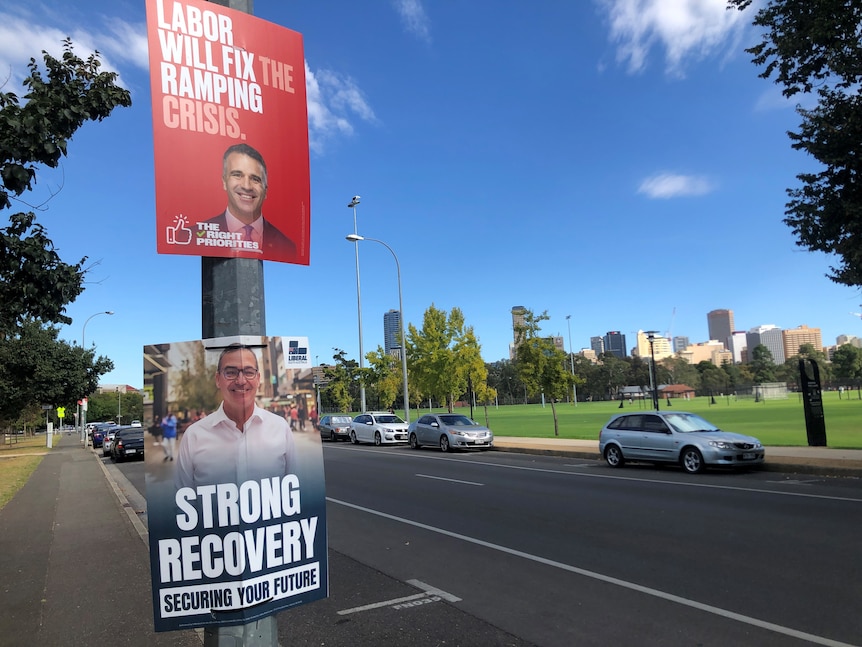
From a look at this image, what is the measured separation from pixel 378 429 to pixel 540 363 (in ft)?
28.5

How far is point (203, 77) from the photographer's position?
8.98 ft

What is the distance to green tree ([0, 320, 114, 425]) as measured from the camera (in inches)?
1353

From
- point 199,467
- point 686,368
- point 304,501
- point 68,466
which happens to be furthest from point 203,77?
point 686,368

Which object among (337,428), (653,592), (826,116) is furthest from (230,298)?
(337,428)

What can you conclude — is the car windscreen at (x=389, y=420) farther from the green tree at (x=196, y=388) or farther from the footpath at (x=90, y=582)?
the green tree at (x=196, y=388)

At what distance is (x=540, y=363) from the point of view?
90.9ft

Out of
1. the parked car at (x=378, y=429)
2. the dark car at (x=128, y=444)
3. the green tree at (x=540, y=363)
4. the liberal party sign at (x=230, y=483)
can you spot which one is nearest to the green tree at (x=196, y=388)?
the liberal party sign at (x=230, y=483)

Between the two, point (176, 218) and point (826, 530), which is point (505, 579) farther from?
point (176, 218)

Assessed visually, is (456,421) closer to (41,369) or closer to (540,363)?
(540,363)

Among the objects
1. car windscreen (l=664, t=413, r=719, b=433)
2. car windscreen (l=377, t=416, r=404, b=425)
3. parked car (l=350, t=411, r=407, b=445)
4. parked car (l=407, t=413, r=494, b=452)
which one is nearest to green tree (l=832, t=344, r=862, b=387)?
car windscreen (l=377, t=416, r=404, b=425)

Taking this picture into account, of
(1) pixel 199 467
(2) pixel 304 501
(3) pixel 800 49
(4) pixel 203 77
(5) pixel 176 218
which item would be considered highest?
(3) pixel 800 49

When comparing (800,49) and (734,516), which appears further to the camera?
(800,49)

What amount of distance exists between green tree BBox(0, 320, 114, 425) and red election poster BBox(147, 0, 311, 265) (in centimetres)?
3600

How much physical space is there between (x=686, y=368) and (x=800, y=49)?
454 feet
